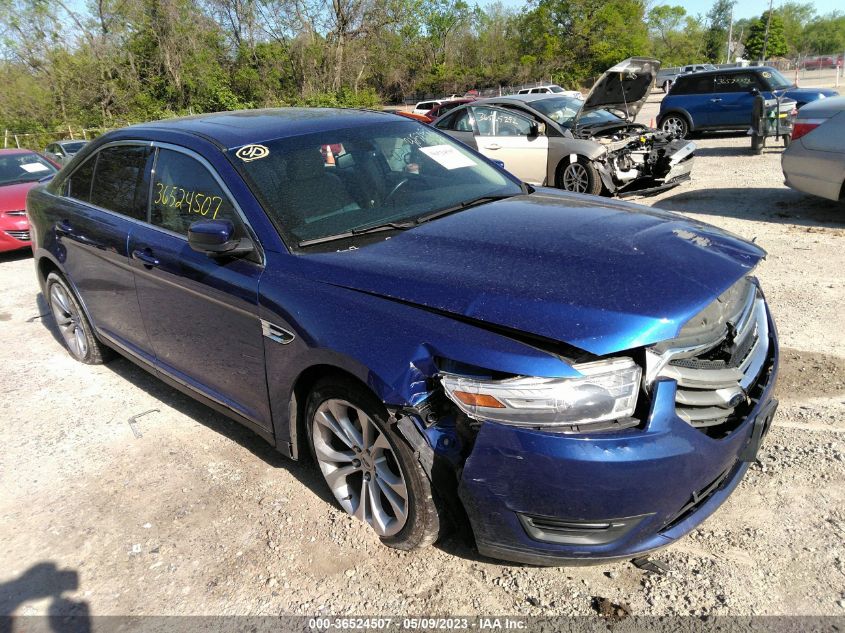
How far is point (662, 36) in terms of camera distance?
83.2 m

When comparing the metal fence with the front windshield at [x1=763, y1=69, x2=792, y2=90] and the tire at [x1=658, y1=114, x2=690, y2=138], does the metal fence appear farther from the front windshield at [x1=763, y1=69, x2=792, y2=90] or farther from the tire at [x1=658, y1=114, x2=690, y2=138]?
the front windshield at [x1=763, y1=69, x2=792, y2=90]

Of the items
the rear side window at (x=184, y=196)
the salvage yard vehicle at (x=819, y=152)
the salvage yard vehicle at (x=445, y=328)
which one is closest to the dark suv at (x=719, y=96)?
the salvage yard vehicle at (x=819, y=152)

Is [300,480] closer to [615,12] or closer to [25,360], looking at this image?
[25,360]

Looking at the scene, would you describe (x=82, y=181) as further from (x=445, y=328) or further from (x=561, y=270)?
(x=561, y=270)

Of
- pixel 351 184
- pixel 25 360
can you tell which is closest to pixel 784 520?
pixel 351 184

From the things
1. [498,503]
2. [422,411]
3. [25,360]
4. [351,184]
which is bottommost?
[25,360]

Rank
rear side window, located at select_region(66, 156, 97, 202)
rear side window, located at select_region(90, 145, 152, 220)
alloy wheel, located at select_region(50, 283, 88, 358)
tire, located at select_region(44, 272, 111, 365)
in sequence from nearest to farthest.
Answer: rear side window, located at select_region(90, 145, 152, 220) < rear side window, located at select_region(66, 156, 97, 202) < tire, located at select_region(44, 272, 111, 365) < alloy wheel, located at select_region(50, 283, 88, 358)

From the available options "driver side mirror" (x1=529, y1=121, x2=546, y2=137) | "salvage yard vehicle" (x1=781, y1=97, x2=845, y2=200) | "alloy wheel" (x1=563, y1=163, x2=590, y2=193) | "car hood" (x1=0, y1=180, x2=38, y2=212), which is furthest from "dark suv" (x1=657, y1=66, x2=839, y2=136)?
"car hood" (x1=0, y1=180, x2=38, y2=212)

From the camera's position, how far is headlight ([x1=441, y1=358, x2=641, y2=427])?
6.84 feet

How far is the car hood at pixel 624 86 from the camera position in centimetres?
930

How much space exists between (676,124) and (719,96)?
1143mm

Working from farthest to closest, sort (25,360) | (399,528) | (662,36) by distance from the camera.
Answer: (662,36)
(25,360)
(399,528)

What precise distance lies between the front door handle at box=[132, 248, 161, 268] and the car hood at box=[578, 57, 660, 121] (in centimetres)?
768

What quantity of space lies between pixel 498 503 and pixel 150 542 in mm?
1724
